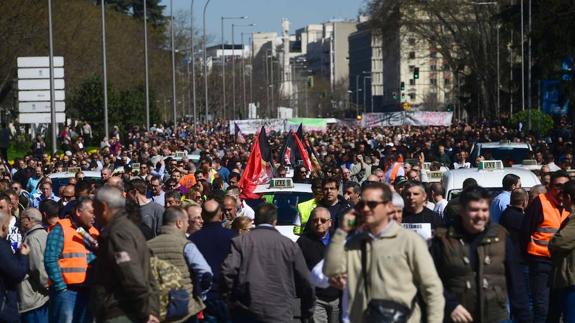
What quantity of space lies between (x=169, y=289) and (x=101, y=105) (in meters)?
57.1

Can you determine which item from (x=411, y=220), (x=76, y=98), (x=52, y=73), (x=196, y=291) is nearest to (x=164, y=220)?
(x=196, y=291)

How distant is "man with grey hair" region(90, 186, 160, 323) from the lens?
9039 mm

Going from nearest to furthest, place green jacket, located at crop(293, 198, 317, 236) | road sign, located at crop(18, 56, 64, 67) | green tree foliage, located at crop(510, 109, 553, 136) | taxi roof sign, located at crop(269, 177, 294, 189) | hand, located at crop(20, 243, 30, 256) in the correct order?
hand, located at crop(20, 243, 30, 256) → green jacket, located at crop(293, 198, 317, 236) → taxi roof sign, located at crop(269, 177, 294, 189) → road sign, located at crop(18, 56, 64, 67) → green tree foliage, located at crop(510, 109, 553, 136)

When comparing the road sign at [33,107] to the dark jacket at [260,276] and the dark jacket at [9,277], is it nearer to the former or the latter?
the dark jacket at [9,277]

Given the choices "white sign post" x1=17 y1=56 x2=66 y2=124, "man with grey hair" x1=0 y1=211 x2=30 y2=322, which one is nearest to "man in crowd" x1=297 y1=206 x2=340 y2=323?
"man with grey hair" x1=0 y1=211 x2=30 y2=322

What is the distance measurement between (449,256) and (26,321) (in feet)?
16.7

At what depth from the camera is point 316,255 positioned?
12.7m

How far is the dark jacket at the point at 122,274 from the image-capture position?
9.04 m

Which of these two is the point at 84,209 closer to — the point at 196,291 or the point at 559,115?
the point at 196,291

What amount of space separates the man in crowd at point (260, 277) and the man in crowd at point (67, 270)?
1.72m

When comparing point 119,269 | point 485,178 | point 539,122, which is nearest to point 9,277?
point 119,269

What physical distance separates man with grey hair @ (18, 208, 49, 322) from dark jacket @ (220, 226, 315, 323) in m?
2.49

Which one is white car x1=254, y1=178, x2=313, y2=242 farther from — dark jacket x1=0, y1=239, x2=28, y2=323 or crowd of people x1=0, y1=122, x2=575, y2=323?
dark jacket x1=0, y1=239, x2=28, y2=323

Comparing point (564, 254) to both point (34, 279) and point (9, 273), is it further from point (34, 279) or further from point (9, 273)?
point (34, 279)
